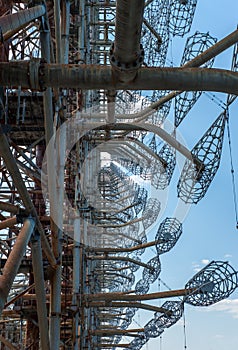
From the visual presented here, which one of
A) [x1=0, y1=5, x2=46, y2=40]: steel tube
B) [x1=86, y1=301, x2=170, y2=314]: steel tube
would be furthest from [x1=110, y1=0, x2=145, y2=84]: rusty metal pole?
[x1=86, y1=301, x2=170, y2=314]: steel tube

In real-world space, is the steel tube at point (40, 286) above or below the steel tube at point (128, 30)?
below

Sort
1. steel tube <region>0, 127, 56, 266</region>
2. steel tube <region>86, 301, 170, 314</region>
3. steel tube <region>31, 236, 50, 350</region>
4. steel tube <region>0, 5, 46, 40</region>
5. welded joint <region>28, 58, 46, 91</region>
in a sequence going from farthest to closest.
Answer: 1. steel tube <region>86, 301, 170, 314</region>
2. steel tube <region>31, 236, 50, 350</region>
3. steel tube <region>0, 127, 56, 266</region>
4. steel tube <region>0, 5, 46, 40</region>
5. welded joint <region>28, 58, 46, 91</region>

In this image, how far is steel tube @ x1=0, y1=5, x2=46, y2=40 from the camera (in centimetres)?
645

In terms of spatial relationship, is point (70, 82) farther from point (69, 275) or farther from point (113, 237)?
point (113, 237)

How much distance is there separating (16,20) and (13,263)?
3.30 meters

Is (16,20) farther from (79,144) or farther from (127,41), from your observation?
(79,144)

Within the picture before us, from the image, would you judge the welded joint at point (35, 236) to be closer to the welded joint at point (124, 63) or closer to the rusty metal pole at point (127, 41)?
the rusty metal pole at point (127, 41)

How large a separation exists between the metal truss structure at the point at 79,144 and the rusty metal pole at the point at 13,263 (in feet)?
0.07

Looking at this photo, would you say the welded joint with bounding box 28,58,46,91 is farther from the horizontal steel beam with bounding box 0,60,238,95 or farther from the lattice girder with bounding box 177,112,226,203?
the lattice girder with bounding box 177,112,226,203

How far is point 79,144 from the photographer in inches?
709

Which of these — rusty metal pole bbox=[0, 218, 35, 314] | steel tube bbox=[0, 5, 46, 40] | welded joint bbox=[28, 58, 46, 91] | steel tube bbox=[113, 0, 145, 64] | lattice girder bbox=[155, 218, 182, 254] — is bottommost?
rusty metal pole bbox=[0, 218, 35, 314]

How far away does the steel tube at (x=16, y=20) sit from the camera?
254 inches

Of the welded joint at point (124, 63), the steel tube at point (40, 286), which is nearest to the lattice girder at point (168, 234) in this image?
the steel tube at point (40, 286)

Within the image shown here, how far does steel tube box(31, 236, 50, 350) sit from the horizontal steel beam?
371 centimetres
